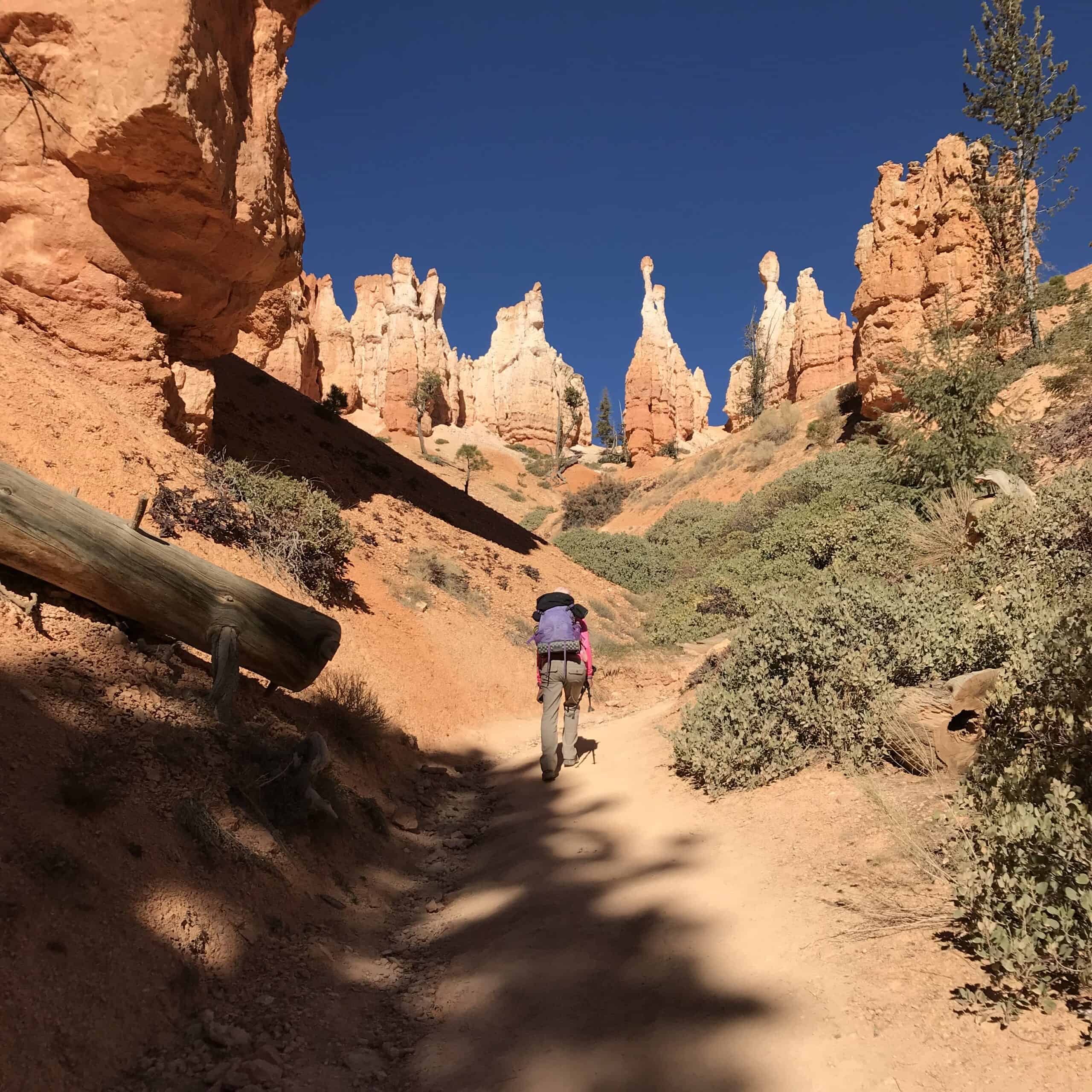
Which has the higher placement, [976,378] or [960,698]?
[976,378]

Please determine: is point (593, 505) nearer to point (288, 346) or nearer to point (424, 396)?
point (288, 346)

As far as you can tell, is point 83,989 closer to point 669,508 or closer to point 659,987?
point 659,987

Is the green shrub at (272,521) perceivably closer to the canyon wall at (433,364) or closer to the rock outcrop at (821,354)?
the rock outcrop at (821,354)

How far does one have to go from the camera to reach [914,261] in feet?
81.8

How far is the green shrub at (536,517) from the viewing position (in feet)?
123

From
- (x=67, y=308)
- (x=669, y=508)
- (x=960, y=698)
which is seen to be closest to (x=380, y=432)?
(x=669, y=508)

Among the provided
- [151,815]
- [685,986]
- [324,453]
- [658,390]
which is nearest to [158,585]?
[151,815]

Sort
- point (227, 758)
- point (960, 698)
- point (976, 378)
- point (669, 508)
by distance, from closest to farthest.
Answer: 1. point (960, 698)
2. point (227, 758)
3. point (976, 378)
4. point (669, 508)

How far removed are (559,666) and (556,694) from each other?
29 centimetres

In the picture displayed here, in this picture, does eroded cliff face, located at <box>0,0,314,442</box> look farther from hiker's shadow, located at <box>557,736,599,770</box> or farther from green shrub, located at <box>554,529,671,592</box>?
green shrub, located at <box>554,529,671,592</box>

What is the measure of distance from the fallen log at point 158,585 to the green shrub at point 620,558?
1559 centimetres

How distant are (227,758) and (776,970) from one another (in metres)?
3.54

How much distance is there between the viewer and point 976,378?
44.8 feet

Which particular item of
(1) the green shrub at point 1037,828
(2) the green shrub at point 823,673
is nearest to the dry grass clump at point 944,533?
(2) the green shrub at point 823,673
